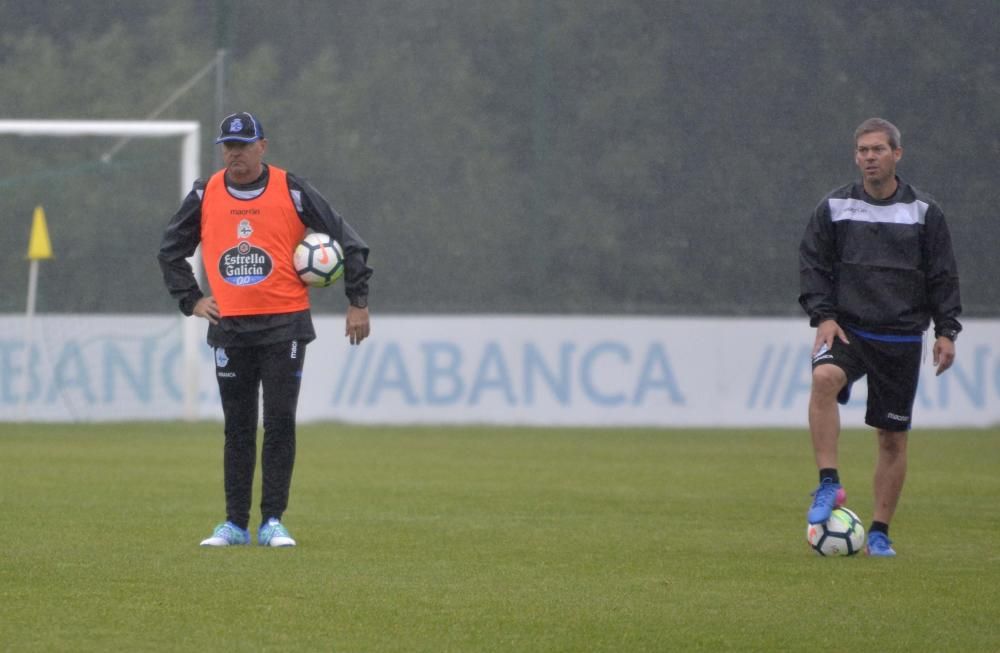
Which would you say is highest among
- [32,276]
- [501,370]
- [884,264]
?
[884,264]

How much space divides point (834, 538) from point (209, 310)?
9.51 feet

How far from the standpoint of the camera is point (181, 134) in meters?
20.6

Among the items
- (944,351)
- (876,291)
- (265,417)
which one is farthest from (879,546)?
(265,417)

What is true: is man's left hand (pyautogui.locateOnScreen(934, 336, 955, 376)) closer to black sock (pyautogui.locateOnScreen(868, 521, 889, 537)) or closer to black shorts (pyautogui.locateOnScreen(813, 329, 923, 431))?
black shorts (pyautogui.locateOnScreen(813, 329, 923, 431))

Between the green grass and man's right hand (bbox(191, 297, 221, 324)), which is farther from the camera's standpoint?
man's right hand (bbox(191, 297, 221, 324))

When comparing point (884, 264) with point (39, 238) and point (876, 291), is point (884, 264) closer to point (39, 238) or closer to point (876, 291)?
point (876, 291)

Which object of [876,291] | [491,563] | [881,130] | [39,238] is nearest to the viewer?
[491,563]

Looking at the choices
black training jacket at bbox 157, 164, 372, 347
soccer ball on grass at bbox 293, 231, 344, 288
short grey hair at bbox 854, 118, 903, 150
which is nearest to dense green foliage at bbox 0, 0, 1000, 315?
black training jacket at bbox 157, 164, 372, 347

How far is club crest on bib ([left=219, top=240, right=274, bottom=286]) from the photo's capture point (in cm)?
804

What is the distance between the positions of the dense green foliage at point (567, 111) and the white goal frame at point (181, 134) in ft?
3.67

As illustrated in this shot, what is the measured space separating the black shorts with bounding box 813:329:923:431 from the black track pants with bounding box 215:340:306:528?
235 cm

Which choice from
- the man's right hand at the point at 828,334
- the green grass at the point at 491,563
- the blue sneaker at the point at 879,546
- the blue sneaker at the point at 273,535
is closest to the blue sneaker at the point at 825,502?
the green grass at the point at 491,563

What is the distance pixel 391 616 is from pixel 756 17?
54.4 feet

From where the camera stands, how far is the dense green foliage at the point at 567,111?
21.3 metres
